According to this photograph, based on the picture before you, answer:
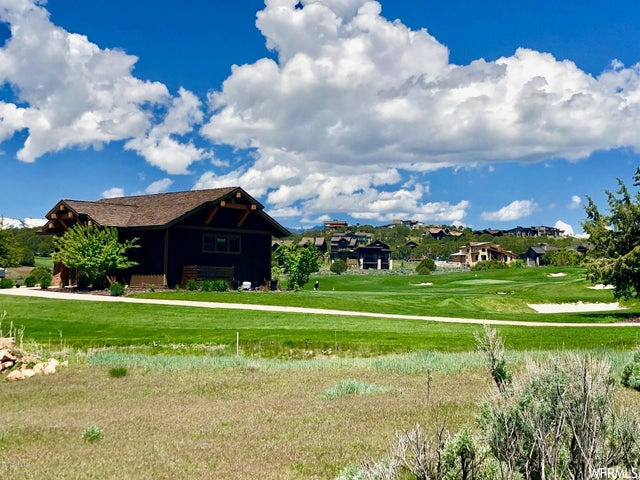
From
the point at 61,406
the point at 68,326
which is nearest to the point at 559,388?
the point at 61,406

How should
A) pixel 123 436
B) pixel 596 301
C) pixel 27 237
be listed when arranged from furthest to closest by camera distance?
pixel 27 237 → pixel 596 301 → pixel 123 436

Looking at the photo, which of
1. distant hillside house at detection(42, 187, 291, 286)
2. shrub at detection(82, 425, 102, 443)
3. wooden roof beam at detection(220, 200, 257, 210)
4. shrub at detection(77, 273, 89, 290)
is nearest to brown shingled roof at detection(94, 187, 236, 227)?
distant hillside house at detection(42, 187, 291, 286)

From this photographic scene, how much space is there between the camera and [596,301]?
49.5 meters

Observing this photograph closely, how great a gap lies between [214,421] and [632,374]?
9180 mm

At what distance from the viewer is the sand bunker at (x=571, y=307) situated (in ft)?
153

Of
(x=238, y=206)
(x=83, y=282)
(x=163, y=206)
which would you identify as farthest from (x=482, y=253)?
(x=83, y=282)

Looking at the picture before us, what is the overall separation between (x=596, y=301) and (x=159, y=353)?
3923cm

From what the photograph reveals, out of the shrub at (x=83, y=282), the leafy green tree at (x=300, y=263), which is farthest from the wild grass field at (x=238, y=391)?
the leafy green tree at (x=300, y=263)

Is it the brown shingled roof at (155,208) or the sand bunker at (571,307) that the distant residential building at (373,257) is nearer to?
the brown shingled roof at (155,208)

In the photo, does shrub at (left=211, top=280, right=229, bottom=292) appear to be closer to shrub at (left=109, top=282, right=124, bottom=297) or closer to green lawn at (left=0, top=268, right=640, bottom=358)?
green lawn at (left=0, top=268, right=640, bottom=358)

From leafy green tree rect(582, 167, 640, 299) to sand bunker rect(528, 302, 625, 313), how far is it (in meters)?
10.9

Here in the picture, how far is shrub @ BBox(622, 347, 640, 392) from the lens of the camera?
13.1m

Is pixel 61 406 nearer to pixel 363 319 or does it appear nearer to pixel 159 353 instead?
pixel 159 353

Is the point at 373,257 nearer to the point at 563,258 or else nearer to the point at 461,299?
the point at 563,258
